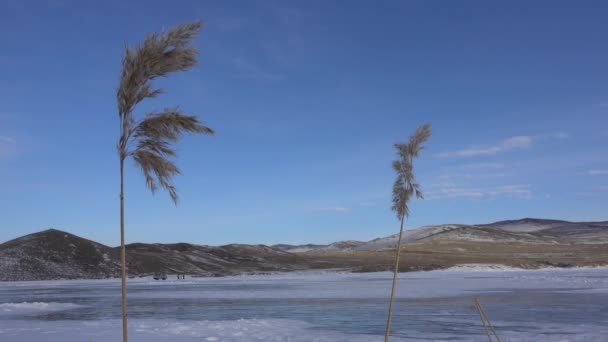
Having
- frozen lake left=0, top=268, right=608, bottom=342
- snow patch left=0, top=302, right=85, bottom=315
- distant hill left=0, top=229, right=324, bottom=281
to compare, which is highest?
distant hill left=0, top=229, right=324, bottom=281

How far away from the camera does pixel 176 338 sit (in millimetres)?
17359

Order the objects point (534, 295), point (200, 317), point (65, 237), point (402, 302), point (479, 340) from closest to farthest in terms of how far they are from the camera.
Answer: point (479, 340) < point (200, 317) < point (402, 302) < point (534, 295) < point (65, 237)

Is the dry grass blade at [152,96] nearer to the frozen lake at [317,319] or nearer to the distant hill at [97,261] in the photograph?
the frozen lake at [317,319]

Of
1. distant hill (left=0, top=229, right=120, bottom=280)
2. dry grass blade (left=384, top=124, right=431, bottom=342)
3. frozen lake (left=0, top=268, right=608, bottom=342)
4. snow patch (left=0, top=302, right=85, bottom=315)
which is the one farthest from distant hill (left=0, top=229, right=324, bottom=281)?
dry grass blade (left=384, top=124, right=431, bottom=342)

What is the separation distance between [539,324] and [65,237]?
85.2 meters

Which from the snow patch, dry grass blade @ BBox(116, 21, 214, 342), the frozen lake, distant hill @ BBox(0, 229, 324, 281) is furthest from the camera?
distant hill @ BBox(0, 229, 324, 281)

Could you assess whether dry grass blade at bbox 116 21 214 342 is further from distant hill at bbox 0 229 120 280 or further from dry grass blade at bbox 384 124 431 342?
distant hill at bbox 0 229 120 280

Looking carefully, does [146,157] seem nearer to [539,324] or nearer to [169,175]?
[169,175]

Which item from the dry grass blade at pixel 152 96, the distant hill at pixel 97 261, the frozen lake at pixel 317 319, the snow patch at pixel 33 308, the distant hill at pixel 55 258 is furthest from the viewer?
the distant hill at pixel 97 261

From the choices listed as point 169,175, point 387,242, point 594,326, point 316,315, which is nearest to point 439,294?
point 316,315

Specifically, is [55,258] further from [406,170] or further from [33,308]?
[406,170]

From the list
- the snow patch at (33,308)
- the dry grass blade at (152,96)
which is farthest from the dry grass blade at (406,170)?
the snow patch at (33,308)

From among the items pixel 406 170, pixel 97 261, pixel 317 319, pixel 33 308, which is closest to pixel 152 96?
pixel 406 170

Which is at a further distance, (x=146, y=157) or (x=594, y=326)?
(x=594, y=326)
